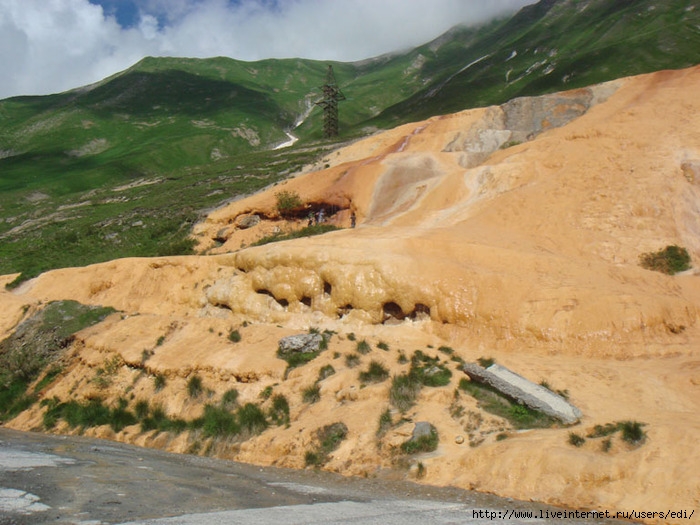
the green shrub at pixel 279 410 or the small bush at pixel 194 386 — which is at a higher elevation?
the small bush at pixel 194 386

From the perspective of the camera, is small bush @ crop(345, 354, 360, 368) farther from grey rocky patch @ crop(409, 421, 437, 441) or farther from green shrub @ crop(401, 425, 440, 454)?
green shrub @ crop(401, 425, 440, 454)

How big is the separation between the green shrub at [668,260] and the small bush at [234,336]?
16.3 m

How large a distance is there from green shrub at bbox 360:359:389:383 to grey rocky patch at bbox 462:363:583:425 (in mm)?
2406

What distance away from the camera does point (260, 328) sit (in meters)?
19.0

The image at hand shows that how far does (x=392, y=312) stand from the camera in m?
19.1

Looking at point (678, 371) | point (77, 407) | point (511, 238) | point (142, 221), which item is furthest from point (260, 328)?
point (142, 221)

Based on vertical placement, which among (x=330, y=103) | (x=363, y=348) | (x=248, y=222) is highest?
(x=330, y=103)

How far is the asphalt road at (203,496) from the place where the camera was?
719cm

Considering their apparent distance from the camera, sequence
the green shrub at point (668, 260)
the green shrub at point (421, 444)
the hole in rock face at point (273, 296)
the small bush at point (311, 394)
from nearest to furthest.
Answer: the green shrub at point (421, 444), the small bush at point (311, 394), the hole in rock face at point (273, 296), the green shrub at point (668, 260)

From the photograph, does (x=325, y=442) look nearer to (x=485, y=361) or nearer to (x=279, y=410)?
(x=279, y=410)

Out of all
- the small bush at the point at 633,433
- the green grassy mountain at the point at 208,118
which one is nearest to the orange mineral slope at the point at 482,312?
the small bush at the point at 633,433

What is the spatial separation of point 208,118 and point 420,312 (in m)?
131

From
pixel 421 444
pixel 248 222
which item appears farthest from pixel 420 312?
pixel 248 222

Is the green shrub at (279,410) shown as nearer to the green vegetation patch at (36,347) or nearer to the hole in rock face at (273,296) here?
the hole in rock face at (273,296)
